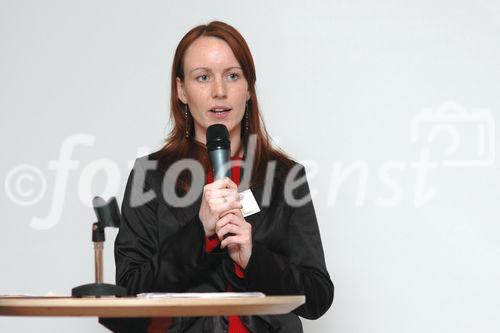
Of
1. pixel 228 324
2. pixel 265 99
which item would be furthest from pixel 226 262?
pixel 265 99

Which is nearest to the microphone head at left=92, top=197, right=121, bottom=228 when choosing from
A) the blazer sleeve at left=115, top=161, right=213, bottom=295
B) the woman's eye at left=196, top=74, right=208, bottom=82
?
the blazer sleeve at left=115, top=161, right=213, bottom=295

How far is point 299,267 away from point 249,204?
206 millimetres

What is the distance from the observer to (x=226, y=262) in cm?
229

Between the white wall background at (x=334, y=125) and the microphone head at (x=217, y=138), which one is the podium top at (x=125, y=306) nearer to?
the microphone head at (x=217, y=138)

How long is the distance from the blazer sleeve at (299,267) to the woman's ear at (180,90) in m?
0.38

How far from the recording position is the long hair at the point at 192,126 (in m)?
2.47

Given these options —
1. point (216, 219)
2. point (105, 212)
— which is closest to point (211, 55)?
point (216, 219)

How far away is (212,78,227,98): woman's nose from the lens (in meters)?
2.42

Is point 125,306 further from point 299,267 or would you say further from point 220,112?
point 220,112

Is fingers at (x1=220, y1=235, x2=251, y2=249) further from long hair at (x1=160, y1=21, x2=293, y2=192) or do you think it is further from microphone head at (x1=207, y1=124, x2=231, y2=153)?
long hair at (x1=160, y1=21, x2=293, y2=192)

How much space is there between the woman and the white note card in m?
0.01

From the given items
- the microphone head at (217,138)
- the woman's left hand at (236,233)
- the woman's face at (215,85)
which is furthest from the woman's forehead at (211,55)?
the woman's left hand at (236,233)

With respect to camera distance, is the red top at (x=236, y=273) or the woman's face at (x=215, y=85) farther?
the woman's face at (x=215, y=85)

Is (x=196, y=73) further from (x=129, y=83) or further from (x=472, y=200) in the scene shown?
(x=472, y=200)
